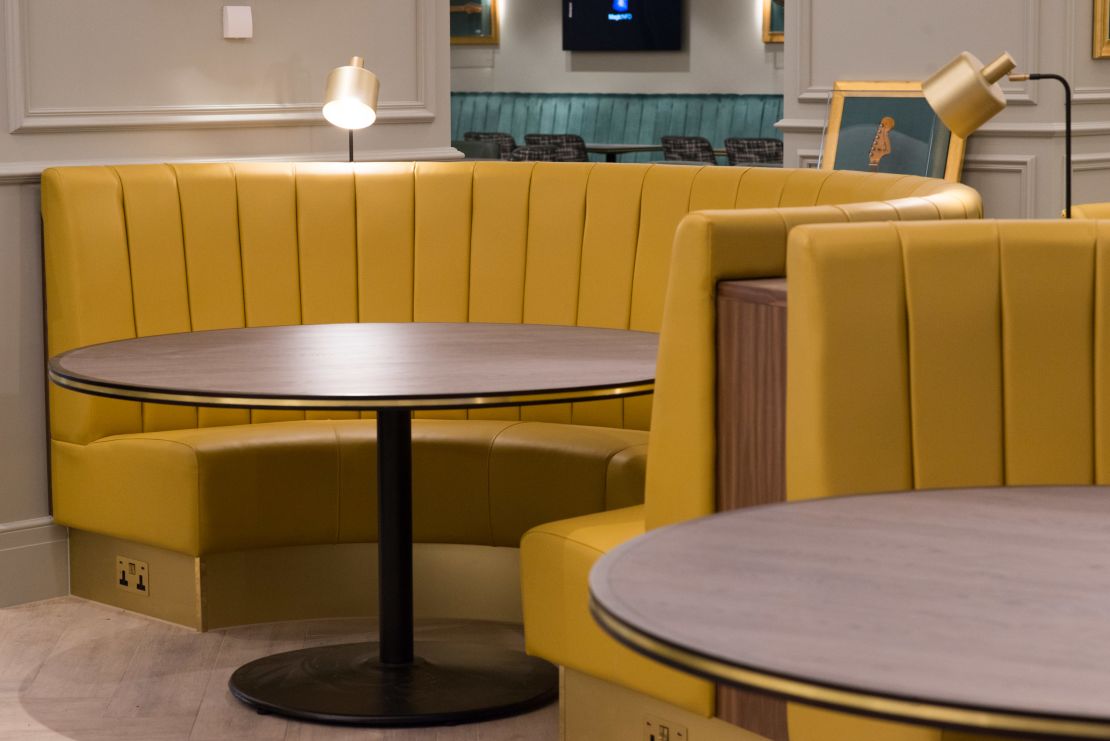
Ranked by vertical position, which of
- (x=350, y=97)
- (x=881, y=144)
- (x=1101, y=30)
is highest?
(x=1101, y=30)

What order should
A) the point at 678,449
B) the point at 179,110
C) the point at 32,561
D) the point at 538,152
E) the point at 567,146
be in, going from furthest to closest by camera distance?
the point at 538,152
the point at 567,146
the point at 179,110
the point at 32,561
the point at 678,449

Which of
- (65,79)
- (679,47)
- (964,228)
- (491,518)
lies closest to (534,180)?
(491,518)

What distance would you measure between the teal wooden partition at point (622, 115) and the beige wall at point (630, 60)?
16 centimetres

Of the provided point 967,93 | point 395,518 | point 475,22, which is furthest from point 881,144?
point 475,22

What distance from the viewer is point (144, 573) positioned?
4039mm

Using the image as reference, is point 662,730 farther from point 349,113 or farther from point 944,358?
point 349,113

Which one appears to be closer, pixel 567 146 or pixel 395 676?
pixel 395 676

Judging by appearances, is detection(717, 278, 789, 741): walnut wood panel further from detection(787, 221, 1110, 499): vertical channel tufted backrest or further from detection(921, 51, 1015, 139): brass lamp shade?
detection(921, 51, 1015, 139): brass lamp shade

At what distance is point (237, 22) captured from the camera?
460cm

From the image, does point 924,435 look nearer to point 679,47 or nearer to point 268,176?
point 268,176

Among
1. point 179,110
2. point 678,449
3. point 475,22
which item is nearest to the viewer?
point 678,449

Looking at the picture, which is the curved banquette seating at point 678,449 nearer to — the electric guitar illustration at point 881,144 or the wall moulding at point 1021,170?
the wall moulding at point 1021,170

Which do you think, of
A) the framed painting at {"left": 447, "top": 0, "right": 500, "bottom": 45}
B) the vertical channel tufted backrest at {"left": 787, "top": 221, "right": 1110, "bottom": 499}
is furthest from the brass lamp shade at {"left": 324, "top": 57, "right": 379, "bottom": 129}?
the framed painting at {"left": 447, "top": 0, "right": 500, "bottom": 45}

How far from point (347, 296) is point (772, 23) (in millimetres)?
9369
